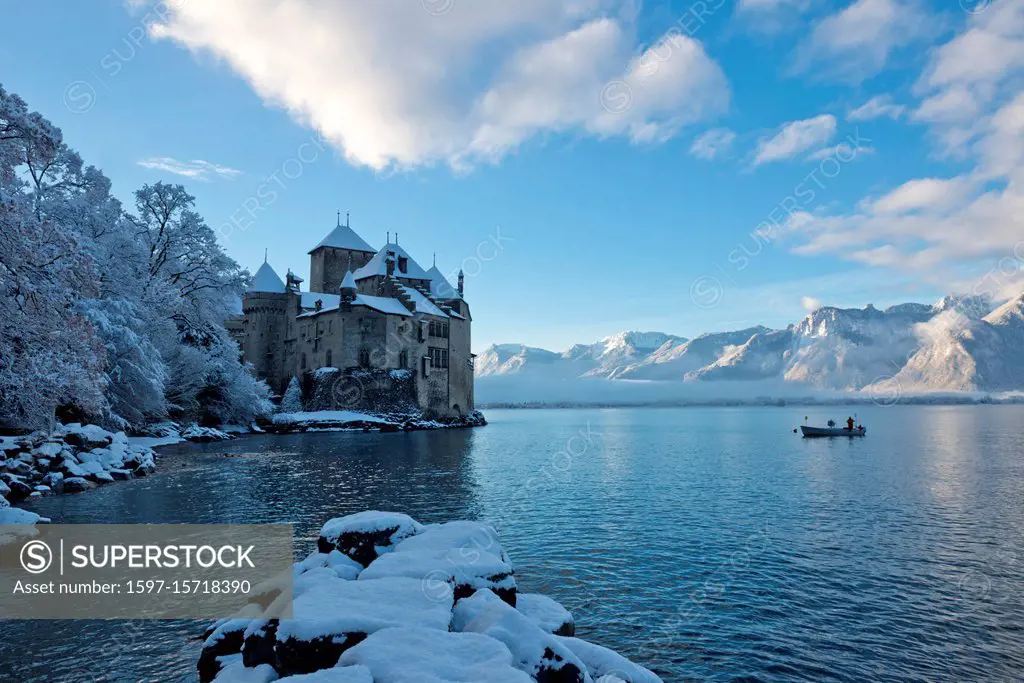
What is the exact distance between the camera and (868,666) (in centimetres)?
1141

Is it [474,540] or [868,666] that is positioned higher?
[474,540]

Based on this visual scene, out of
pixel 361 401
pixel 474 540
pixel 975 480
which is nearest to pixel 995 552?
pixel 474 540

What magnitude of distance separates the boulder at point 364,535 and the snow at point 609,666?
174 inches

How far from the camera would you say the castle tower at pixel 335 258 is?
9569cm

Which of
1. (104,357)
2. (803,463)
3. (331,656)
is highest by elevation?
(104,357)

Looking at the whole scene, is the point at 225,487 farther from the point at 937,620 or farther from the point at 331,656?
the point at 937,620

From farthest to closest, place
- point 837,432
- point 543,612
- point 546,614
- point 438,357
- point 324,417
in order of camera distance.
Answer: point 438,357
point 837,432
point 324,417
point 543,612
point 546,614

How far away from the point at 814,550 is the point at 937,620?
6.37 meters

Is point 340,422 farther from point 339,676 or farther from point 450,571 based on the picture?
point 339,676

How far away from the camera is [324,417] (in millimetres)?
75312

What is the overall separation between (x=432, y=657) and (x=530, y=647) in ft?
5.40

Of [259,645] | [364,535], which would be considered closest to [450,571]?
[364,535]

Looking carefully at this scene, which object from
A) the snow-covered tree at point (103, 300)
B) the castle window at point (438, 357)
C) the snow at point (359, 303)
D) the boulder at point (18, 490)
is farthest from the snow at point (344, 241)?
the boulder at point (18, 490)

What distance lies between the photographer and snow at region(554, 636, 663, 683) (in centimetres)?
883
